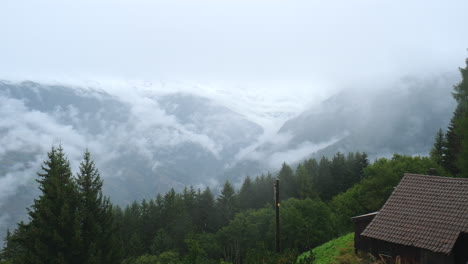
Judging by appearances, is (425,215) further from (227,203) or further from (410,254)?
(227,203)

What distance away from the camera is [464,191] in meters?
22.1

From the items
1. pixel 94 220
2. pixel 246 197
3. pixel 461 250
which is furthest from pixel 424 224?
pixel 246 197

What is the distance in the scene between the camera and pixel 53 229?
27.1 m

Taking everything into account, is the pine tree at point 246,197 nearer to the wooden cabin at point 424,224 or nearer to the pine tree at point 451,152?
the pine tree at point 451,152

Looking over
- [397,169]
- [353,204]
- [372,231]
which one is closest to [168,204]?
[353,204]

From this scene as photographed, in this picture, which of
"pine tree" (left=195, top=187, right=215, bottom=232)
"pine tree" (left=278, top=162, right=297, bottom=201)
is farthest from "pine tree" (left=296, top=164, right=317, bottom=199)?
"pine tree" (left=195, top=187, right=215, bottom=232)

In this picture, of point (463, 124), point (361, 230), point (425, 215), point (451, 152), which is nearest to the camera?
point (425, 215)

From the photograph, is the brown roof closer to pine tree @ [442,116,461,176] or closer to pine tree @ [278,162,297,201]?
pine tree @ [442,116,461,176]

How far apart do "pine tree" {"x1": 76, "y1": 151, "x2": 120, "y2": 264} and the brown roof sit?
20.7 meters

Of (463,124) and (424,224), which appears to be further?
(463,124)

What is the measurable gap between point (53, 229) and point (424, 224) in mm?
25601

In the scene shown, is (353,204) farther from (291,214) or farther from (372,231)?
(372,231)

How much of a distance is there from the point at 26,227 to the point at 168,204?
206 ft

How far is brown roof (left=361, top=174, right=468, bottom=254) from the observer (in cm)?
2036
